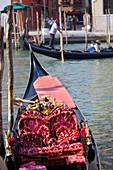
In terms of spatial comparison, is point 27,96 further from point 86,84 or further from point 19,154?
point 86,84

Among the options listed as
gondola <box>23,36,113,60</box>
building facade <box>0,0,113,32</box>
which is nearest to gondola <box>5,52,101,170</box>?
gondola <box>23,36,113,60</box>

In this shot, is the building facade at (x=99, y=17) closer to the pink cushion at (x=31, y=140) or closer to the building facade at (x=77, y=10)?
the building facade at (x=77, y=10)

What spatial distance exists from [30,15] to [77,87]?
10615 millimetres

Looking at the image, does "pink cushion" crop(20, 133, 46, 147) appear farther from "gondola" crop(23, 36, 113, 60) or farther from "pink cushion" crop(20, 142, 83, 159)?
"gondola" crop(23, 36, 113, 60)

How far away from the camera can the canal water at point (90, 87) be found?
3.61 metres

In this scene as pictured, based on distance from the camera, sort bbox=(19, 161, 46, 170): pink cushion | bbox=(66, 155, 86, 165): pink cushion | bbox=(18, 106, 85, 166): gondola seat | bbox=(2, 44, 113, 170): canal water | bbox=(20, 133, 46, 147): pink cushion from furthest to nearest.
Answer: bbox=(2, 44, 113, 170): canal water → bbox=(20, 133, 46, 147): pink cushion → bbox=(18, 106, 85, 166): gondola seat → bbox=(66, 155, 86, 165): pink cushion → bbox=(19, 161, 46, 170): pink cushion

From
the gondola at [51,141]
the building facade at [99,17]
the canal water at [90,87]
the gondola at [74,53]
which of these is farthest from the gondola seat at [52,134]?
the building facade at [99,17]

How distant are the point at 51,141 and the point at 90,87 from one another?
124 inches

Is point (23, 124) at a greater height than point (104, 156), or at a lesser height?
greater

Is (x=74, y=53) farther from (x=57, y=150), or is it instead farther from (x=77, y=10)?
(x=77, y=10)

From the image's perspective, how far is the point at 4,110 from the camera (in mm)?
4523

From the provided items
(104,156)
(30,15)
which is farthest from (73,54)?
(30,15)

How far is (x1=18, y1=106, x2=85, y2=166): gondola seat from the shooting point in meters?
2.54

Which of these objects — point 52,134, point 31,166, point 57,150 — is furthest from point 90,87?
point 31,166
